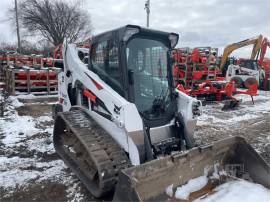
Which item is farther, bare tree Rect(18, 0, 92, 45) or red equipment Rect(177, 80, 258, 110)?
bare tree Rect(18, 0, 92, 45)

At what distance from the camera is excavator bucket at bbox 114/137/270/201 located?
2.93m

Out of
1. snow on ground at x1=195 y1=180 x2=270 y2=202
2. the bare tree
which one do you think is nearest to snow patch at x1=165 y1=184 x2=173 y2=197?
snow on ground at x1=195 y1=180 x2=270 y2=202

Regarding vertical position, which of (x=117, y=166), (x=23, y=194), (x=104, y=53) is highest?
(x=104, y=53)

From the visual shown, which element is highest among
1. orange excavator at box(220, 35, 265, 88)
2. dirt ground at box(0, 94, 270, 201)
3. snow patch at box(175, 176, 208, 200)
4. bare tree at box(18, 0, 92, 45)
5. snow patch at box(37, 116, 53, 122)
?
bare tree at box(18, 0, 92, 45)

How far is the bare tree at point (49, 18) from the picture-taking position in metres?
31.5

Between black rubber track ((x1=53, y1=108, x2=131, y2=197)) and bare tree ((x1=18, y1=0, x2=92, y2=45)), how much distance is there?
27.9 m

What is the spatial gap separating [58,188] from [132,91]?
5.80 ft

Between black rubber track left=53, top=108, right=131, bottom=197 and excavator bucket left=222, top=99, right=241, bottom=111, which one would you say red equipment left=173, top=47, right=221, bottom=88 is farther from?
black rubber track left=53, top=108, right=131, bottom=197

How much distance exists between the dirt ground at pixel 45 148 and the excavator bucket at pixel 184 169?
2.98 ft

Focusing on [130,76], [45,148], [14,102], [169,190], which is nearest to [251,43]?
[14,102]

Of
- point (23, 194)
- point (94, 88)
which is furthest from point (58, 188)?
point (94, 88)

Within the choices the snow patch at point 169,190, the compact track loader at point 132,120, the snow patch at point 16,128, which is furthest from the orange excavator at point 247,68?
the snow patch at point 169,190

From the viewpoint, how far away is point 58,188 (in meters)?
4.05

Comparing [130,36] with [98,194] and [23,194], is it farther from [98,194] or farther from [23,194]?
[23,194]
